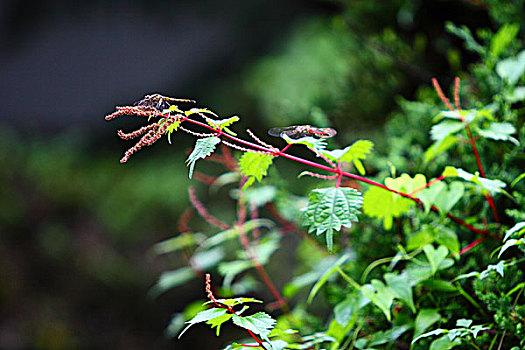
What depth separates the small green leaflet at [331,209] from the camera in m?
0.63

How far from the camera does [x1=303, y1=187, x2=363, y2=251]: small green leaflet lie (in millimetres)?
627

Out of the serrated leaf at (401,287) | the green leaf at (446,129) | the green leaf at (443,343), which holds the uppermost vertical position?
the green leaf at (446,129)

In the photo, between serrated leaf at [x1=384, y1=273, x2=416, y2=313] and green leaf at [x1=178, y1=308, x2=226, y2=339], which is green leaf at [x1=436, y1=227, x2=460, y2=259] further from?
green leaf at [x1=178, y1=308, x2=226, y2=339]

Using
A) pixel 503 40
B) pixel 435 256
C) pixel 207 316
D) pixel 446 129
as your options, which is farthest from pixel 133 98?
pixel 207 316

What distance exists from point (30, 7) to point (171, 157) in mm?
1494

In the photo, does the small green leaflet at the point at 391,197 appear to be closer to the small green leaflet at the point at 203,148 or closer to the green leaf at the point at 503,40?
the small green leaflet at the point at 203,148

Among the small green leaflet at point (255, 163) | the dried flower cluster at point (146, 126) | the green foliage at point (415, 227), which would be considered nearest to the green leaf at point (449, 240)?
the green foliage at point (415, 227)

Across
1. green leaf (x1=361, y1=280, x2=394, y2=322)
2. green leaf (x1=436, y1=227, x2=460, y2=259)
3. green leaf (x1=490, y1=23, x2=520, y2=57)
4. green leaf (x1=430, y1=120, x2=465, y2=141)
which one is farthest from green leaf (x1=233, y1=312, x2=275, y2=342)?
green leaf (x1=490, y1=23, x2=520, y2=57)

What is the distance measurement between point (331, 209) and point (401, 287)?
0.24m

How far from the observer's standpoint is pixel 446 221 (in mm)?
931

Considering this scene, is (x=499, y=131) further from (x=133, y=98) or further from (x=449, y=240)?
(x=133, y=98)

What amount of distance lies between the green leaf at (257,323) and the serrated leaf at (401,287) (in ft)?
0.91

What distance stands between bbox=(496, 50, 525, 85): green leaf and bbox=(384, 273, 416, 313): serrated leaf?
0.50 m

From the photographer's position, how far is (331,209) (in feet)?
2.12
